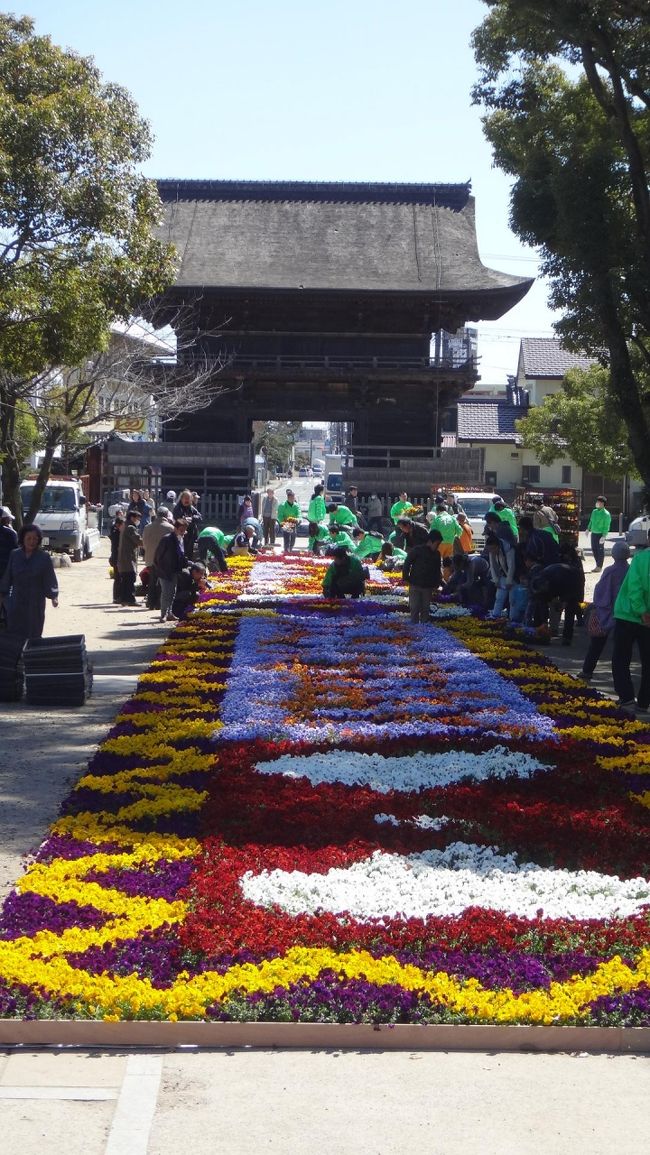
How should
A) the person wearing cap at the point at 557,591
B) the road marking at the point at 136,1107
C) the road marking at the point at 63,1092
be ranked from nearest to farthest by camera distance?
the road marking at the point at 136,1107 → the road marking at the point at 63,1092 → the person wearing cap at the point at 557,591

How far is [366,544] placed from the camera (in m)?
31.9

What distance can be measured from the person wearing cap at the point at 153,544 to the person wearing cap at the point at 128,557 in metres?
0.22

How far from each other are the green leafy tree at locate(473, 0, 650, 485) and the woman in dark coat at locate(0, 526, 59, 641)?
359 inches

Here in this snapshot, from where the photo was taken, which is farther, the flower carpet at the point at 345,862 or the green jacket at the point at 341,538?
the green jacket at the point at 341,538

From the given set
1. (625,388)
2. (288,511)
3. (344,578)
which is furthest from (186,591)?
(288,511)

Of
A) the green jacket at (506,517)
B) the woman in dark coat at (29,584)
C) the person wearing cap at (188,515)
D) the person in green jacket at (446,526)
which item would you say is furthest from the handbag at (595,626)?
the person wearing cap at (188,515)

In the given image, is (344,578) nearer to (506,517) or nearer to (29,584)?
(506,517)

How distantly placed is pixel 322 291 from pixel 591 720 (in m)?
33.6

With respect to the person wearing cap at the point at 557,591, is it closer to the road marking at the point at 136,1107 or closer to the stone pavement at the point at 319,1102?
the stone pavement at the point at 319,1102

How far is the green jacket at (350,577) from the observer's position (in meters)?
23.0

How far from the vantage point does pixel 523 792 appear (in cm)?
1036

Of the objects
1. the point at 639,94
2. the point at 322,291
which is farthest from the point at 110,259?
the point at 322,291

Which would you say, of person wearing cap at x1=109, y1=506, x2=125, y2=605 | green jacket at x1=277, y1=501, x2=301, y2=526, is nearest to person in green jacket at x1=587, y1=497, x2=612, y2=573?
green jacket at x1=277, y1=501, x2=301, y2=526

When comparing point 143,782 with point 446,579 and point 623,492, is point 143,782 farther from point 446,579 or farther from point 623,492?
point 623,492
